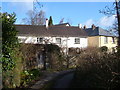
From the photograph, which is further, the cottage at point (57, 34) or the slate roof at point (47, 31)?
the slate roof at point (47, 31)

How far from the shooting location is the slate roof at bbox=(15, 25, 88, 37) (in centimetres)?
2933

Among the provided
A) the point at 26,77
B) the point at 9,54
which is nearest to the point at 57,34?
the point at 26,77

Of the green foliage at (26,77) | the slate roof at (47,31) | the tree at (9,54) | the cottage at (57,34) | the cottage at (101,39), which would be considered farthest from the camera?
the cottage at (101,39)

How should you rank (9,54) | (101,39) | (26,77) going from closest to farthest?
(9,54) → (26,77) → (101,39)

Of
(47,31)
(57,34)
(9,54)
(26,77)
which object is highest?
(47,31)

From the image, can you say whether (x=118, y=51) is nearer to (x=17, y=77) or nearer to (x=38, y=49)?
(x=17, y=77)

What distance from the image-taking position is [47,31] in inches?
1217

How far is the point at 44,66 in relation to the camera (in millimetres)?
18906

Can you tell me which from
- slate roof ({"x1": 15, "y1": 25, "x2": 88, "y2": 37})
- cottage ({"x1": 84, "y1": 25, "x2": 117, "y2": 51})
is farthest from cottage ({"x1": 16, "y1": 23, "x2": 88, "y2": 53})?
cottage ({"x1": 84, "y1": 25, "x2": 117, "y2": 51})

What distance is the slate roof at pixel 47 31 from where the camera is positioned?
2933cm

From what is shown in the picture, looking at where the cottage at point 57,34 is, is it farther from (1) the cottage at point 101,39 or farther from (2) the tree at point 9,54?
(2) the tree at point 9,54

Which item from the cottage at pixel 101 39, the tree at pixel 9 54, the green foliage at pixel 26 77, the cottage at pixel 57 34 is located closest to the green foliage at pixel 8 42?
the tree at pixel 9 54

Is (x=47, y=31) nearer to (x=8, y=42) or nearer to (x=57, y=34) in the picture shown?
(x=57, y=34)

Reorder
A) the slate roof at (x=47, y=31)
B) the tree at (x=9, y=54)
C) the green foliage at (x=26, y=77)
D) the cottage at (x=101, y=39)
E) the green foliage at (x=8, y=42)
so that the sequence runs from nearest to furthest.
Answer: the tree at (x=9, y=54)
the green foliage at (x=8, y=42)
the green foliage at (x=26, y=77)
the slate roof at (x=47, y=31)
the cottage at (x=101, y=39)
